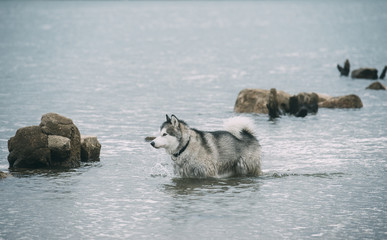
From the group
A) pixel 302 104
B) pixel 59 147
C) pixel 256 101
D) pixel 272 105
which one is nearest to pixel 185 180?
pixel 59 147

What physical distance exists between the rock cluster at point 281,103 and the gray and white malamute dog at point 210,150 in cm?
1049

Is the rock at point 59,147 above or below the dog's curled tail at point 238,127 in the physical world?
below

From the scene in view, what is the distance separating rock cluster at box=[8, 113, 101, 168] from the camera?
17375mm

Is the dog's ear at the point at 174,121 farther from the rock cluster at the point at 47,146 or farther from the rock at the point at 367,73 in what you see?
the rock at the point at 367,73

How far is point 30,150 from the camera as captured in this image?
683 inches

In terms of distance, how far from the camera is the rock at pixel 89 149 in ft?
60.6

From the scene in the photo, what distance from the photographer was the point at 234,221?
12922mm

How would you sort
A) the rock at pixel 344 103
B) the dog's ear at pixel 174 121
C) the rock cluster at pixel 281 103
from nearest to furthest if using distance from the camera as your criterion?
1. the dog's ear at pixel 174 121
2. the rock cluster at pixel 281 103
3. the rock at pixel 344 103

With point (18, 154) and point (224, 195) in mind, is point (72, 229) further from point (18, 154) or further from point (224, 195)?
point (18, 154)

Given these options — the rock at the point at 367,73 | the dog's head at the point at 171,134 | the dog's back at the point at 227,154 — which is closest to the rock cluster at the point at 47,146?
the dog's head at the point at 171,134

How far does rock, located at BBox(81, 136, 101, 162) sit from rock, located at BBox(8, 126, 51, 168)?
126cm

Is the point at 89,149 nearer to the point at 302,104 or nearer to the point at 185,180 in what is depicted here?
the point at 185,180

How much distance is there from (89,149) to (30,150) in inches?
71.8

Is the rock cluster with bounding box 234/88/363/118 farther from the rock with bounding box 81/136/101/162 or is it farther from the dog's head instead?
the dog's head
